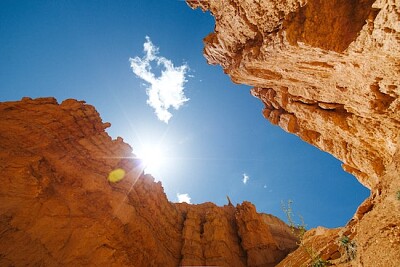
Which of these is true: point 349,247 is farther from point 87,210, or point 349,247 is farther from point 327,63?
point 87,210

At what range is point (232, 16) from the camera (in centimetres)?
1434

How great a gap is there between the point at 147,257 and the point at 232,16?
20.0 m

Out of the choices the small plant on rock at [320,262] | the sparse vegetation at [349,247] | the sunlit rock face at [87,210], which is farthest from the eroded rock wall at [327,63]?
the sunlit rock face at [87,210]

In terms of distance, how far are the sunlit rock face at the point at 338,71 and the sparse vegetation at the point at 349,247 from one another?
48 centimetres

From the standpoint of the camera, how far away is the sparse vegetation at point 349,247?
9.33 m

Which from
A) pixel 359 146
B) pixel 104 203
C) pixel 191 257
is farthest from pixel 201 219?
pixel 359 146

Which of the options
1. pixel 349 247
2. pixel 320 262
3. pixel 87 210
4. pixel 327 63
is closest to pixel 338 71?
pixel 327 63

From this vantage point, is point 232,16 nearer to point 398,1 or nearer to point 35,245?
point 398,1

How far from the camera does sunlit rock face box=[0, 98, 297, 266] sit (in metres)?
17.6

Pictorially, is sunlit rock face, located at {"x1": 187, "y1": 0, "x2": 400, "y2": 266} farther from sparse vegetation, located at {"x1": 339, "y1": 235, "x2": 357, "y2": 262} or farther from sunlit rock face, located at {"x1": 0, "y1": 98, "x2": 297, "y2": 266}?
sunlit rock face, located at {"x1": 0, "y1": 98, "x2": 297, "y2": 266}

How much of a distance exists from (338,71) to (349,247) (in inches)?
308

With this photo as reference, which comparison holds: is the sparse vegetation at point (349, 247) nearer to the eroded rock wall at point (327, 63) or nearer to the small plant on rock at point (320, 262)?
the small plant on rock at point (320, 262)

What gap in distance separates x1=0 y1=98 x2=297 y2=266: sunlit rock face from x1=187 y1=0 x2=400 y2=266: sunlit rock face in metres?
15.6

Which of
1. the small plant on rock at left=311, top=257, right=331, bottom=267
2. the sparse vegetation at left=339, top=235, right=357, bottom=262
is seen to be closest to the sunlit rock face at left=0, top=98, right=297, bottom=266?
the small plant on rock at left=311, top=257, right=331, bottom=267
